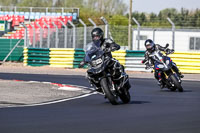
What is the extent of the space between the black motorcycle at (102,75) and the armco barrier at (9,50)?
2414 cm

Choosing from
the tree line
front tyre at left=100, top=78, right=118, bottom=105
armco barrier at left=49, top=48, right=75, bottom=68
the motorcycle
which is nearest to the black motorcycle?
front tyre at left=100, top=78, right=118, bottom=105

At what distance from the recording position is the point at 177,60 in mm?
25031

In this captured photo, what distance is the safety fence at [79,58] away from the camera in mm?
24906

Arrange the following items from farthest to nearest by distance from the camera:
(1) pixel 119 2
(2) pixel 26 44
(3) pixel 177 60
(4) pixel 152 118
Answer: (1) pixel 119 2 < (2) pixel 26 44 < (3) pixel 177 60 < (4) pixel 152 118

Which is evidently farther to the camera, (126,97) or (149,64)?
(149,64)

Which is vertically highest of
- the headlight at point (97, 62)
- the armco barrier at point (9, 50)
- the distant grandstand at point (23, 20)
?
the distant grandstand at point (23, 20)

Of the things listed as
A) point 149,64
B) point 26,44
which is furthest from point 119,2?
point 149,64

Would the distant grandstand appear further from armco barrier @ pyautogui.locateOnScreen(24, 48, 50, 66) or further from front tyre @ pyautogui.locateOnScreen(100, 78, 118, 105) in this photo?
front tyre @ pyautogui.locateOnScreen(100, 78, 118, 105)

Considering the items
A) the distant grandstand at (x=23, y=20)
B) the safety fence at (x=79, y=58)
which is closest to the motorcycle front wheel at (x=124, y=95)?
the safety fence at (x=79, y=58)

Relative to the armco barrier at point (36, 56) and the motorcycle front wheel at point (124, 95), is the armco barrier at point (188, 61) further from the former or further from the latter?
the motorcycle front wheel at point (124, 95)

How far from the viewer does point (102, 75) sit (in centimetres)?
1143

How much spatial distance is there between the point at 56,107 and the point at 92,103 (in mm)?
1251

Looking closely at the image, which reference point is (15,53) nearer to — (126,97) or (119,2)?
(126,97)

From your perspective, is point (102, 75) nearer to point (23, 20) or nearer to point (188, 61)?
point (188, 61)
